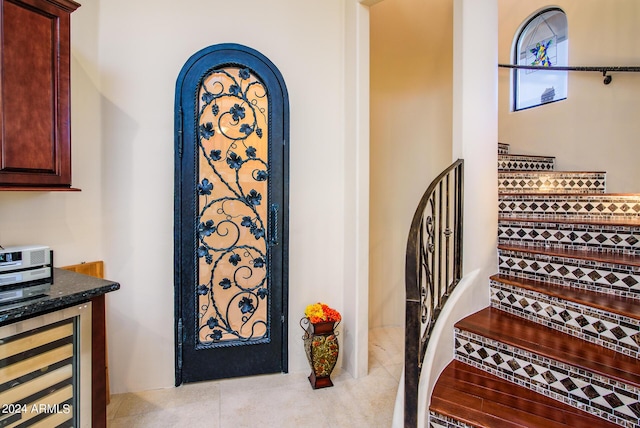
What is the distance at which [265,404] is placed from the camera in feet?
7.30

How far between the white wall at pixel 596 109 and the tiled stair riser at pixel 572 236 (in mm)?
1371

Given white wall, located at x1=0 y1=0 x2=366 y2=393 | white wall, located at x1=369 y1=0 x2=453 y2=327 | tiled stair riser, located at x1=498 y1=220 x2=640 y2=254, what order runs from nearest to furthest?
tiled stair riser, located at x1=498 y1=220 x2=640 y2=254
white wall, located at x1=0 y1=0 x2=366 y2=393
white wall, located at x1=369 y1=0 x2=453 y2=327

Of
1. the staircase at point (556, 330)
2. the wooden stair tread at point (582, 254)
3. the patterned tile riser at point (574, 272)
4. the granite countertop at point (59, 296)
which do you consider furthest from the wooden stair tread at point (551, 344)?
the granite countertop at point (59, 296)

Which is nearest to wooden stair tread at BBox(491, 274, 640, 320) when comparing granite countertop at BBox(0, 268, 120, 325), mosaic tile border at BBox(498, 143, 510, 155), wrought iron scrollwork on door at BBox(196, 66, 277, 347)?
wrought iron scrollwork on door at BBox(196, 66, 277, 347)

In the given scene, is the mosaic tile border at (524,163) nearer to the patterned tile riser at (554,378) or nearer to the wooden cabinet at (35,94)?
the patterned tile riser at (554,378)

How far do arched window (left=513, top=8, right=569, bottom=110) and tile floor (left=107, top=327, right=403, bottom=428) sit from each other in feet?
11.4

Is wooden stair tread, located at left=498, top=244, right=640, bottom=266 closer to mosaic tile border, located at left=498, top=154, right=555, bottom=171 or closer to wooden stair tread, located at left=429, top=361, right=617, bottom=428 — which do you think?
wooden stair tread, located at left=429, top=361, right=617, bottom=428

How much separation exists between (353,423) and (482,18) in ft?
8.90

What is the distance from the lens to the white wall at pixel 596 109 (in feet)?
9.93

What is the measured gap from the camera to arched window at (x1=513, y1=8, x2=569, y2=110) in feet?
12.2

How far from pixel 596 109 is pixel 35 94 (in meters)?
4.38

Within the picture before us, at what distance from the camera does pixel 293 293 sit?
265cm

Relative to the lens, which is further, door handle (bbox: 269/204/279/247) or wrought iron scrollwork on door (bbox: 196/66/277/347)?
door handle (bbox: 269/204/279/247)

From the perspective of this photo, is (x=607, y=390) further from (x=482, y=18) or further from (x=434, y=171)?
(x=434, y=171)
